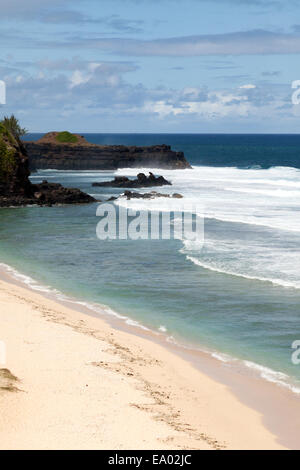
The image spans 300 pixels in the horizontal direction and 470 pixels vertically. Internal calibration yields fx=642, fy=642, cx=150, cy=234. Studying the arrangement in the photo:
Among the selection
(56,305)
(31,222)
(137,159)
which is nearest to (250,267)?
(56,305)

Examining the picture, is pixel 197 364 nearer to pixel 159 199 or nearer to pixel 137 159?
pixel 159 199

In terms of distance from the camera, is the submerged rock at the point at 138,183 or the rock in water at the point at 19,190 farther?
the submerged rock at the point at 138,183

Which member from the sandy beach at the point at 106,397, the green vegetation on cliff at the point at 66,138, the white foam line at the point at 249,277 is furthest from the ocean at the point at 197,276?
the green vegetation on cliff at the point at 66,138

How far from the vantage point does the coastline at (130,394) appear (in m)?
11.1

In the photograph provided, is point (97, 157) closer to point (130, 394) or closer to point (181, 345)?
point (181, 345)

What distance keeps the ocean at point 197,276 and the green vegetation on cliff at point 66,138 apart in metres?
65.3

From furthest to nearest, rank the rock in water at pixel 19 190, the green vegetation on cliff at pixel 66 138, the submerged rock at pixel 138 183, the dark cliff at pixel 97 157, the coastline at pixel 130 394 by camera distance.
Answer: the green vegetation on cliff at pixel 66 138, the dark cliff at pixel 97 157, the submerged rock at pixel 138 183, the rock in water at pixel 19 190, the coastline at pixel 130 394

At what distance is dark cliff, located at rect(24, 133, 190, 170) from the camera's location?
105875 mm

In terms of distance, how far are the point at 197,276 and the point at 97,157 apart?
81816 millimetres

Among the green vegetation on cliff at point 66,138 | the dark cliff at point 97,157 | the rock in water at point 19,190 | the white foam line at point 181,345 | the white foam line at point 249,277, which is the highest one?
the green vegetation on cliff at point 66,138

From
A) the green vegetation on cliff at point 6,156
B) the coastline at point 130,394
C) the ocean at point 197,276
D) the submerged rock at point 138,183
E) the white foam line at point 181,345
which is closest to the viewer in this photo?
the coastline at point 130,394

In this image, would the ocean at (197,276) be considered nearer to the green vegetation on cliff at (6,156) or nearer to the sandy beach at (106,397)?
the sandy beach at (106,397)

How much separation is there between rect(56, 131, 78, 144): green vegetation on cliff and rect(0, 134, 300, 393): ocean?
2572 inches
